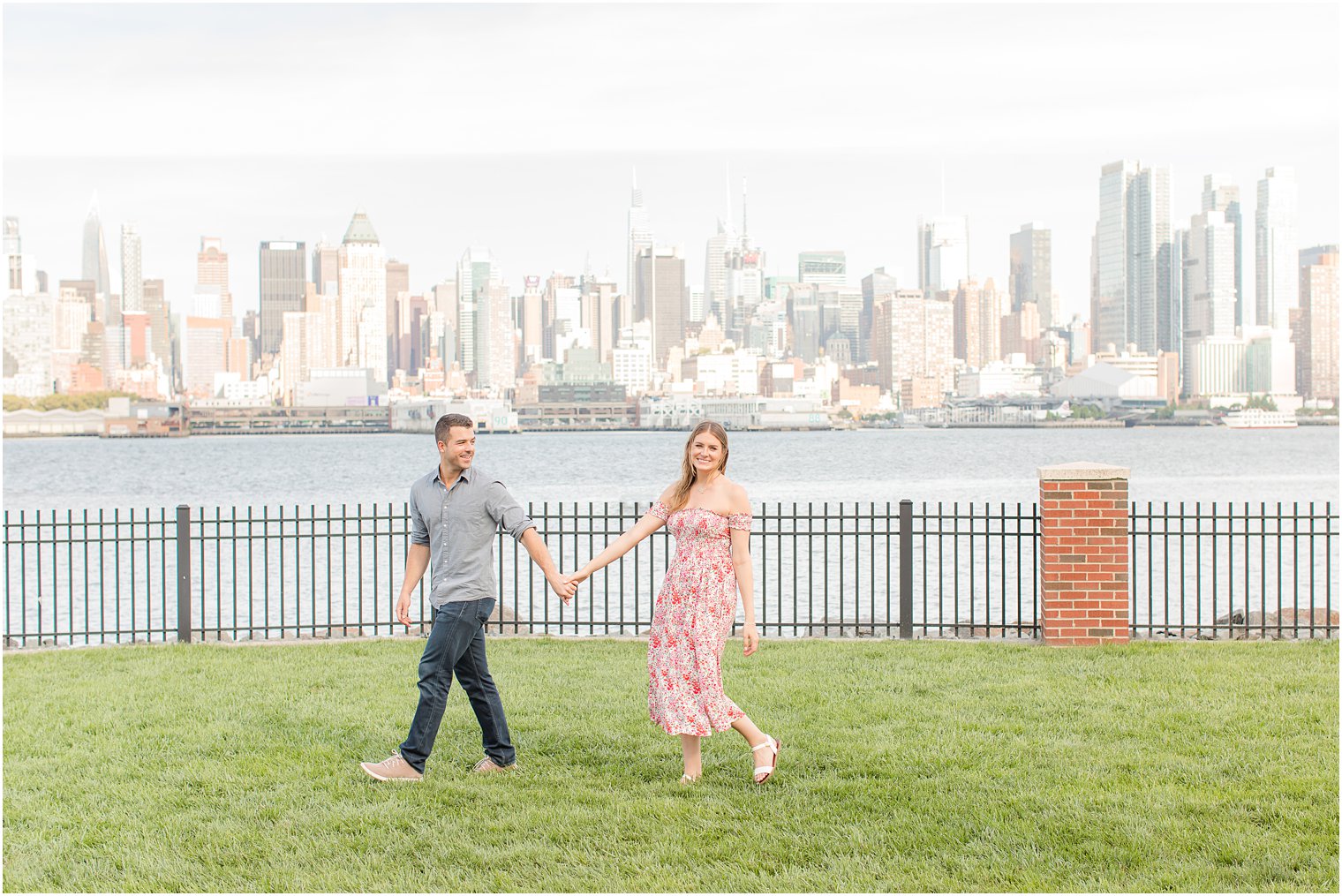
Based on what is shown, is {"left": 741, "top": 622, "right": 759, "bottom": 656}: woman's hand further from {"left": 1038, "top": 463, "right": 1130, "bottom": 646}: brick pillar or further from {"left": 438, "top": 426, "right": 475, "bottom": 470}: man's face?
{"left": 1038, "top": 463, "right": 1130, "bottom": 646}: brick pillar

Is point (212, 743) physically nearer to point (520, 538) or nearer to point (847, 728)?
point (520, 538)

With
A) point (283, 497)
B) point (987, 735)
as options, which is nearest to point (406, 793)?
point (987, 735)

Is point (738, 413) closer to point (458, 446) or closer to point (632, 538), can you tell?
point (632, 538)

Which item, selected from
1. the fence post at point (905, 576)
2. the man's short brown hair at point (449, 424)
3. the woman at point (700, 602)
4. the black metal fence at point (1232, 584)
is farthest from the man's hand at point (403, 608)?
the black metal fence at point (1232, 584)

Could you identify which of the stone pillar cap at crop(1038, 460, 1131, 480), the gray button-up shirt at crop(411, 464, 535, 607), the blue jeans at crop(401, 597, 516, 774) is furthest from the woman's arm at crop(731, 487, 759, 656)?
the stone pillar cap at crop(1038, 460, 1131, 480)

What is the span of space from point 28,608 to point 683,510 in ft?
66.3

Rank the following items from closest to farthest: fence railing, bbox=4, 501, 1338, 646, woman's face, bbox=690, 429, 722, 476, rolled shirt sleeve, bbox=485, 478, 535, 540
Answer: woman's face, bbox=690, 429, 722, 476 < rolled shirt sleeve, bbox=485, 478, 535, 540 < fence railing, bbox=4, 501, 1338, 646

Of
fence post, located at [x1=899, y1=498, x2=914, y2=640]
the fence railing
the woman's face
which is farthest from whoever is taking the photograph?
the fence railing

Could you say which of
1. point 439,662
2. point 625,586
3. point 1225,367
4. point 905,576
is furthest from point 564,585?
point 1225,367

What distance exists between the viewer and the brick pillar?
1045 centimetres

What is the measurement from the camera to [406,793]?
643 centimetres

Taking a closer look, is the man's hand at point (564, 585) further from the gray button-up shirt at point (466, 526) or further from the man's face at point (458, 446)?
the man's face at point (458, 446)

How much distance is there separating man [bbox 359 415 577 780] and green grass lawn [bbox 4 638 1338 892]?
26cm

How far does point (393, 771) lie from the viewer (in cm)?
666
